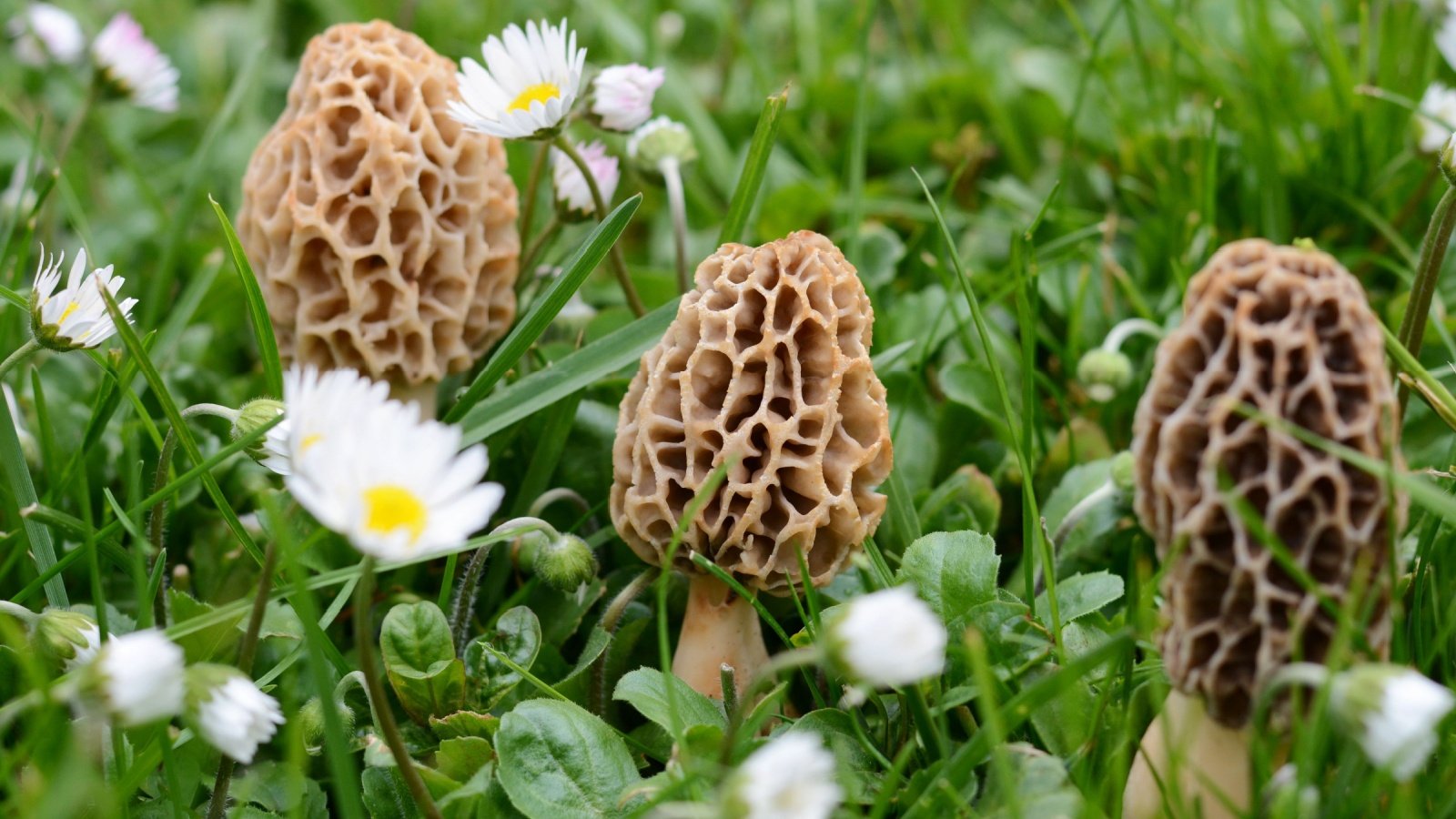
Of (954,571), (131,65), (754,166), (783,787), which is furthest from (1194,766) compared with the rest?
(131,65)

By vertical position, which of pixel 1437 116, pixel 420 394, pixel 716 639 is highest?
pixel 1437 116

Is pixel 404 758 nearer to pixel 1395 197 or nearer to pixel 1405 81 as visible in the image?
pixel 1395 197

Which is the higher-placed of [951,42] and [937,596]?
[951,42]

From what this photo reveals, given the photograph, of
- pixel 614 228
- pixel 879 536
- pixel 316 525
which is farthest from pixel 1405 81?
pixel 316 525

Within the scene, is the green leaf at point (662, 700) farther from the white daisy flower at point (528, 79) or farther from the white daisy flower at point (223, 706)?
the white daisy flower at point (528, 79)

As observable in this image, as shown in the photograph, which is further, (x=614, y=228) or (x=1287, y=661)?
(x=614, y=228)

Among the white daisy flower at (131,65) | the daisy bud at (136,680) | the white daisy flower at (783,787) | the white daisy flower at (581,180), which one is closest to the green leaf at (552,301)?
the white daisy flower at (581,180)

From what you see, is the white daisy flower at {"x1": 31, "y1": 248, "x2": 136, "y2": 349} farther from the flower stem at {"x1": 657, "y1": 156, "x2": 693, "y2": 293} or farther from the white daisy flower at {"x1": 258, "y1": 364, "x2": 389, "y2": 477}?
the flower stem at {"x1": 657, "y1": 156, "x2": 693, "y2": 293}

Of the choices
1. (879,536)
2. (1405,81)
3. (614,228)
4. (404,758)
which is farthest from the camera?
(1405,81)

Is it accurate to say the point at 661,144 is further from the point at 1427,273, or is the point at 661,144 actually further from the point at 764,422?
the point at 1427,273
